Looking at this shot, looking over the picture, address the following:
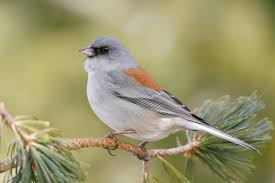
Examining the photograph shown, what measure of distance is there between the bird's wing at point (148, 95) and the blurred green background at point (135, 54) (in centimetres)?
22

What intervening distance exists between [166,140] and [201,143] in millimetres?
1046

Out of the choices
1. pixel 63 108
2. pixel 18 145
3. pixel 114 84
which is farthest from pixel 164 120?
pixel 18 145

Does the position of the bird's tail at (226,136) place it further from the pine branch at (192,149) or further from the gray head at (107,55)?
the gray head at (107,55)

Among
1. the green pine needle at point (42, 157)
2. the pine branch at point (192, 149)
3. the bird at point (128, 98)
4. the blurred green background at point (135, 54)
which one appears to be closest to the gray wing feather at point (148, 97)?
the bird at point (128, 98)

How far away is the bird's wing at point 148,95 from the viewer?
2.69m

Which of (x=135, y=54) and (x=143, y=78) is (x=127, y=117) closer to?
(x=143, y=78)

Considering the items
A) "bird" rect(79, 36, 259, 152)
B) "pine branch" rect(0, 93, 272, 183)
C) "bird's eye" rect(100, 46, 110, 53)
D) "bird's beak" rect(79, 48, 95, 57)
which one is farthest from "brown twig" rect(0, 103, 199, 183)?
"bird's eye" rect(100, 46, 110, 53)

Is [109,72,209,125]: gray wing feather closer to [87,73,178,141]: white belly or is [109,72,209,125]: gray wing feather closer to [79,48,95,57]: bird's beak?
[87,73,178,141]: white belly

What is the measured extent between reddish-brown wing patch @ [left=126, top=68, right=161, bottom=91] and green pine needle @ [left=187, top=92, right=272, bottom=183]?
0.68 m

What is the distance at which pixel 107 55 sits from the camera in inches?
118

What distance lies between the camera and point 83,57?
3.21m

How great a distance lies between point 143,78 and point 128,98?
13 cm

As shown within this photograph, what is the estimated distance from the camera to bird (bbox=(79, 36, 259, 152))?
102 inches

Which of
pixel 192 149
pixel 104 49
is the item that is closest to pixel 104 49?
pixel 104 49
